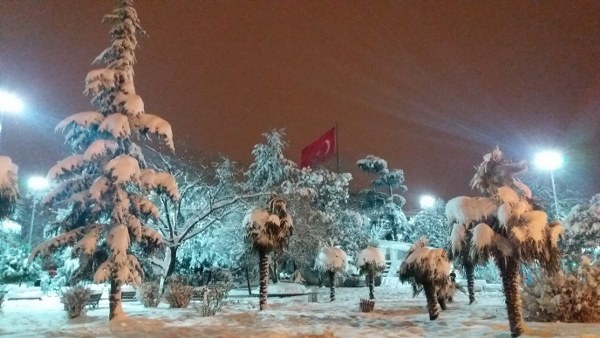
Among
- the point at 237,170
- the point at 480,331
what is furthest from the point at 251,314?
the point at 237,170

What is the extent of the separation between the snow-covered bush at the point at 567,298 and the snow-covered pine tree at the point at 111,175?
1230 centimetres

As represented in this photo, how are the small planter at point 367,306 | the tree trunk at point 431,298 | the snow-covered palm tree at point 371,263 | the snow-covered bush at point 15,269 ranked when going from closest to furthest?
the tree trunk at point 431,298 < the small planter at point 367,306 < the snow-covered palm tree at point 371,263 < the snow-covered bush at point 15,269

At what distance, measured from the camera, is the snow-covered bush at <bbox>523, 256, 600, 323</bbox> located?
42.5 ft

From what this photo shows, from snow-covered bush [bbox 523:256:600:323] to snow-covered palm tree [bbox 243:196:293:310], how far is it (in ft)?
33.7

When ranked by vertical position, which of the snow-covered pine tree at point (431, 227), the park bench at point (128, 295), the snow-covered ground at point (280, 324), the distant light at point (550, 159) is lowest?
the snow-covered ground at point (280, 324)

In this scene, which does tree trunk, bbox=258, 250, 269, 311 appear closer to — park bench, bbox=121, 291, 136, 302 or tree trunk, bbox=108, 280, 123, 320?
tree trunk, bbox=108, 280, 123, 320

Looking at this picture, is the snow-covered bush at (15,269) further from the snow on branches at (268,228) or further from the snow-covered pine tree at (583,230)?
the snow-covered pine tree at (583,230)

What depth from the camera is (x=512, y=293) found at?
450 inches

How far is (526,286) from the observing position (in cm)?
1448

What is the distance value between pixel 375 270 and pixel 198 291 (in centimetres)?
1003

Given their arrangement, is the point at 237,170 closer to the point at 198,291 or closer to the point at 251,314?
the point at 198,291

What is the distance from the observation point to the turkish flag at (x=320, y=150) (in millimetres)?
46500

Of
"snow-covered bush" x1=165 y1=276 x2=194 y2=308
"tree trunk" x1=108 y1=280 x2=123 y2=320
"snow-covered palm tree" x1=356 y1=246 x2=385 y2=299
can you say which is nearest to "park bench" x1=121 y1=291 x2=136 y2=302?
"snow-covered bush" x1=165 y1=276 x2=194 y2=308

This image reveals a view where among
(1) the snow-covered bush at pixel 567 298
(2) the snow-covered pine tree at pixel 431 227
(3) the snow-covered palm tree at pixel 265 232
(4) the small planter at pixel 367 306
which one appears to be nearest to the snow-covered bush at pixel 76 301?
(3) the snow-covered palm tree at pixel 265 232
